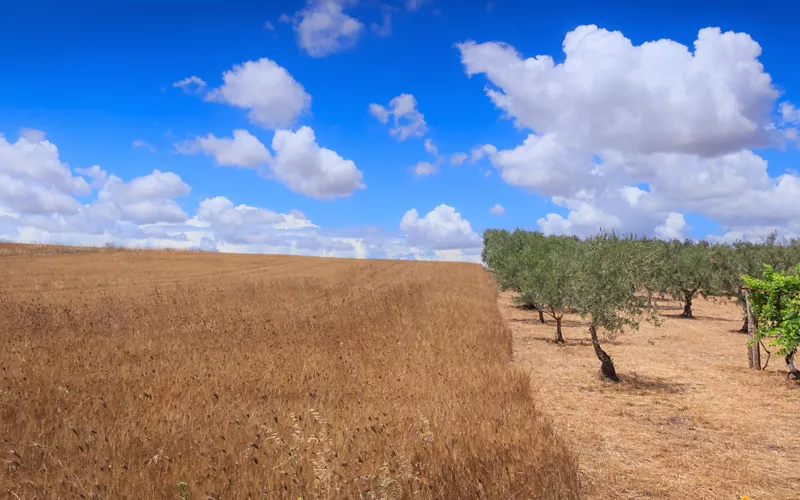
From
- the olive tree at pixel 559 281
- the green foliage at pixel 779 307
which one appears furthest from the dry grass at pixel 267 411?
the green foliage at pixel 779 307

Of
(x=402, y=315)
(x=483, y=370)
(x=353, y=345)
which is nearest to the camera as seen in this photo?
(x=483, y=370)

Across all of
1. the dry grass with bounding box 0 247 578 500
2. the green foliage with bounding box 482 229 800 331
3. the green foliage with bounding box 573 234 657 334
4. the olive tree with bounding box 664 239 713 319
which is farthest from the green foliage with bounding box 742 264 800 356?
the olive tree with bounding box 664 239 713 319

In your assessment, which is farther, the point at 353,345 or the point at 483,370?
the point at 353,345

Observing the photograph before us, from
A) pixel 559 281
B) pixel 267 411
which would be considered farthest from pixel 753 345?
pixel 267 411


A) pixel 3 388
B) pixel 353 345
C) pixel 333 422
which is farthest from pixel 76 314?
pixel 333 422

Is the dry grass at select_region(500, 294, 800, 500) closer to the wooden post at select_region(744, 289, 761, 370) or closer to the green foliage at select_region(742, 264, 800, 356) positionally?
the wooden post at select_region(744, 289, 761, 370)

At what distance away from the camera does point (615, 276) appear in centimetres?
1491

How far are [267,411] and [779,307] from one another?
17482mm

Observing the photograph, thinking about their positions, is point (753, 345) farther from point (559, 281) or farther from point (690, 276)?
point (690, 276)

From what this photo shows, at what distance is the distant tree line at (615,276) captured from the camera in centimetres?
1499

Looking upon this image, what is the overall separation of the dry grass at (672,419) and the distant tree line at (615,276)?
1479mm

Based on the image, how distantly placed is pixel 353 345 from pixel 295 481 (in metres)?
8.62

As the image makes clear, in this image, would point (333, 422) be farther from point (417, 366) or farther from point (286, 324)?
point (286, 324)

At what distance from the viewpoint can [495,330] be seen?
61.9ft
